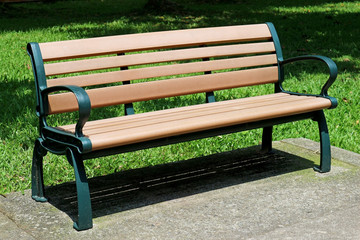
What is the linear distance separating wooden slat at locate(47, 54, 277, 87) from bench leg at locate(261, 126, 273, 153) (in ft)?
1.70

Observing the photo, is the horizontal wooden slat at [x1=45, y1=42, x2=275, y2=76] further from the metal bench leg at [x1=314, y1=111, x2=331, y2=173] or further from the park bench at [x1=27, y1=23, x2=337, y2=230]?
the metal bench leg at [x1=314, y1=111, x2=331, y2=173]

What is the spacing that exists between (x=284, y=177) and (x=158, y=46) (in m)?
1.24

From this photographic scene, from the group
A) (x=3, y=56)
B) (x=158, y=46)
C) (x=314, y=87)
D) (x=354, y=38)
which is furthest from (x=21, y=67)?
(x=354, y=38)

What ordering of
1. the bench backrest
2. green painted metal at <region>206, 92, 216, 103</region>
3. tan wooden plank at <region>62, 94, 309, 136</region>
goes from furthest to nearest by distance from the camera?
1. green painted metal at <region>206, 92, 216, 103</region>
2. the bench backrest
3. tan wooden plank at <region>62, 94, 309, 136</region>

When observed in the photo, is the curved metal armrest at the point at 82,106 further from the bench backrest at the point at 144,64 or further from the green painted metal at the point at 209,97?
the green painted metal at the point at 209,97

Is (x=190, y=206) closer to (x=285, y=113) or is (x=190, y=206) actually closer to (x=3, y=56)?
(x=285, y=113)

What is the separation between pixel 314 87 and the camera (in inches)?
273

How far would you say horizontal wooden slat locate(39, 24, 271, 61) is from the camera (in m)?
3.75

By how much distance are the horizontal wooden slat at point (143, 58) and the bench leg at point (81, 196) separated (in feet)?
2.12

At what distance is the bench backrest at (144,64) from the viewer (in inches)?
146

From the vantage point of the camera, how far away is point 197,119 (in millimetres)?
3623

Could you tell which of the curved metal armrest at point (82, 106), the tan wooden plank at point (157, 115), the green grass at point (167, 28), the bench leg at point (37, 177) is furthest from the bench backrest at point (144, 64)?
the green grass at point (167, 28)

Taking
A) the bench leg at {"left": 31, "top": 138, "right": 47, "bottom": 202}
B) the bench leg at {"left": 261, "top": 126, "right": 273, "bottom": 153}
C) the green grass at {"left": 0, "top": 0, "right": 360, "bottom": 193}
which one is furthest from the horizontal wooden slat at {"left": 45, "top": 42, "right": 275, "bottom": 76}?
the green grass at {"left": 0, "top": 0, "right": 360, "bottom": 193}

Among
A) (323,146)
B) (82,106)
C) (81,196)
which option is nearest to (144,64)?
(82,106)
